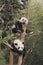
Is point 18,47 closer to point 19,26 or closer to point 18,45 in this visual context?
point 18,45

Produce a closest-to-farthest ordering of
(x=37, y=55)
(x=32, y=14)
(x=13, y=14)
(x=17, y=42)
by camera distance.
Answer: (x=17, y=42) → (x=13, y=14) → (x=32, y=14) → (x=37, y=55)

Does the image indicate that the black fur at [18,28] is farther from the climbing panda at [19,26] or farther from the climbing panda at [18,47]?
the climbing panda at [18,47]

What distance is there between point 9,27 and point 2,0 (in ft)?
1.69

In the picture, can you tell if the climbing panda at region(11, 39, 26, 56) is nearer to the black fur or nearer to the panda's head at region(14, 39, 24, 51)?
the panda's head at region(14, 39, 24, 51)

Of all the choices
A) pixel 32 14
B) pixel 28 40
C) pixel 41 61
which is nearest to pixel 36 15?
pixel 32 14

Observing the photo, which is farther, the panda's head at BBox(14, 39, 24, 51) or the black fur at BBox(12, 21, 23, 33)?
the panda's head at BBox(14, 39, 24, 51)

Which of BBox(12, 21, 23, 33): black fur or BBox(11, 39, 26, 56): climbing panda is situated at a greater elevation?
BBox(12, 21, 23, 33): black fur

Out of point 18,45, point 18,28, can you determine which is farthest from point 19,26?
point 18,45

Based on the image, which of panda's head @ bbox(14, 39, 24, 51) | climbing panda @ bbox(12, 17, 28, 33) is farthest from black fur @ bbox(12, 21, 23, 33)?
panda's head @ bbox(14, 39, 24, 51)

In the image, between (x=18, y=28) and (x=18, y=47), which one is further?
(x=18, y=47)

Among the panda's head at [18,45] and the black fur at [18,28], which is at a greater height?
the black fur at [18,28]

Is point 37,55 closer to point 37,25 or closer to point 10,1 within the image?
point 37,25

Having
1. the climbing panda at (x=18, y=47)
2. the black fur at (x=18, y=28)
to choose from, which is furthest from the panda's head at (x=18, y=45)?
the black fur at (x=18, y=28)

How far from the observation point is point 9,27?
4.43 m
